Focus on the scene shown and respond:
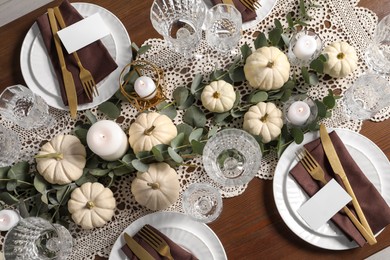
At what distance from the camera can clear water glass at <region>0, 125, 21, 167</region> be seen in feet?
3.20

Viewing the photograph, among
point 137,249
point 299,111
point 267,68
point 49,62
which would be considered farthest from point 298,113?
point 49,62

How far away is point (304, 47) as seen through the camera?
0.95 metres

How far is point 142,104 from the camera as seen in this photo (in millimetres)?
981

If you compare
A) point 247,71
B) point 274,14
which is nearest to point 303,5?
point 274,14

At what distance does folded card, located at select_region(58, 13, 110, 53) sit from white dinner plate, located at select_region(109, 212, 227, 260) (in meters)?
0.43

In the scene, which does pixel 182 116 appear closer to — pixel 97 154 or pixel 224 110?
pixel 224 110

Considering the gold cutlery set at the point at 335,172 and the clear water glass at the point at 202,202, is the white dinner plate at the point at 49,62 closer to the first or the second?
the clear water glass at the point at 202,202

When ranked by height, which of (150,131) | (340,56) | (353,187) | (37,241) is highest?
(340,56)

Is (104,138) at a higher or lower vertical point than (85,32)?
lower

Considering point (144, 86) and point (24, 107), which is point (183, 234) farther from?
point (24, 107)

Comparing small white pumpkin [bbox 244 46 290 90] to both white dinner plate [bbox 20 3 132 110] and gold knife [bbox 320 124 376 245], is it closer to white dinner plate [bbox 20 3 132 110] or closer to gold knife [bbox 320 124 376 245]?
gold knife [bbox 320 124 376 245]

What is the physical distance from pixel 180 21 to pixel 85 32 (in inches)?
8.8

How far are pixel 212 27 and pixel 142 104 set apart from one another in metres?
0.24

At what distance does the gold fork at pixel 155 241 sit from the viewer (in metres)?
0.91
